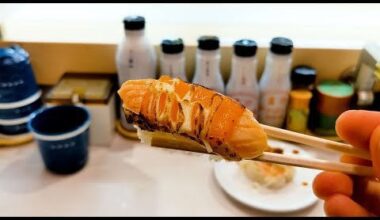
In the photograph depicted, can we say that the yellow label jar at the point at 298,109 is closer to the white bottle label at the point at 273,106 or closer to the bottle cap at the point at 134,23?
the white bottle label at the point at 273,106

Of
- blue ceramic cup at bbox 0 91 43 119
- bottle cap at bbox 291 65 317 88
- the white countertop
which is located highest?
bottle cap at bbox 291 65 317 88

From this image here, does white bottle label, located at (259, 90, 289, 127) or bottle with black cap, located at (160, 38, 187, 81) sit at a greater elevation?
bottle with black cap, located at (160, 38, 187, 81)

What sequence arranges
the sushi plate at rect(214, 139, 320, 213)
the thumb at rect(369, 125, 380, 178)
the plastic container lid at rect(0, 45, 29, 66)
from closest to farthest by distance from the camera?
the thumb at rect(369, 125, 380, 178)
the sushi plate at rect(214, 139, 320, 213)
the plastic container lid at rect(0, 45, 29, 66)

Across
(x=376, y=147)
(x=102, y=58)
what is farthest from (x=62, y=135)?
(x=376, y=147)

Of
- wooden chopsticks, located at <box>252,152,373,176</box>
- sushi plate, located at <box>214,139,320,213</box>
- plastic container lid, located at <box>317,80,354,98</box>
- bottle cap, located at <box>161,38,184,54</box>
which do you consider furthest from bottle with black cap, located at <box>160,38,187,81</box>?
wooden chopsticks, located at <box>252,152,373,176</box>

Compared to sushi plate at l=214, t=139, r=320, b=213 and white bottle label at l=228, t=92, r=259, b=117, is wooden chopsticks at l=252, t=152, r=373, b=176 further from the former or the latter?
white bottle label at l=228, t=92, r=259, b=117

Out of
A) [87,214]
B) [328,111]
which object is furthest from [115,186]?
[328,111]
